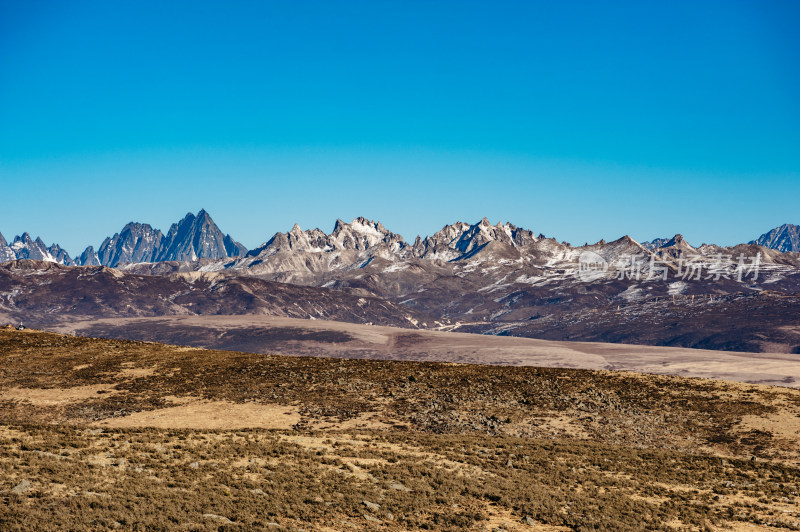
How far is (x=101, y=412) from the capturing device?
60.3m

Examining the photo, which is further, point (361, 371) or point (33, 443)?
point (361, 371)

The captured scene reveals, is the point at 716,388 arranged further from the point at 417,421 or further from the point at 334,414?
the point at 334,414

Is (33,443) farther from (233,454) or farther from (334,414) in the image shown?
(334,414)

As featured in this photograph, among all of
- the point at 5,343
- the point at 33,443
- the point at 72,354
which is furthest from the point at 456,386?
the point at 5,343

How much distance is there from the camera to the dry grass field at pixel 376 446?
31.9 m

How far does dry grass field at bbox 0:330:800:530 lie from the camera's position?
31.9 metres

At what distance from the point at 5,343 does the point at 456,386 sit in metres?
59.6

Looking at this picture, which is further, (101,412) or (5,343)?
(5,343)

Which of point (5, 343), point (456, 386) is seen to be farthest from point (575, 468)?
point (5, 343)

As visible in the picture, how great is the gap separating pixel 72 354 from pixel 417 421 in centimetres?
4709

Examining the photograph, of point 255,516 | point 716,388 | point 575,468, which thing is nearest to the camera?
point 255,516

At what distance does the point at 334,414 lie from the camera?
60.1 m

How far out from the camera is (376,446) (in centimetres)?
4628

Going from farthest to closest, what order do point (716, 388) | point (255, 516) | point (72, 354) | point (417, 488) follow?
point (72, 354) → point (716, 388) → point (417, 488) → point (255, 516)
